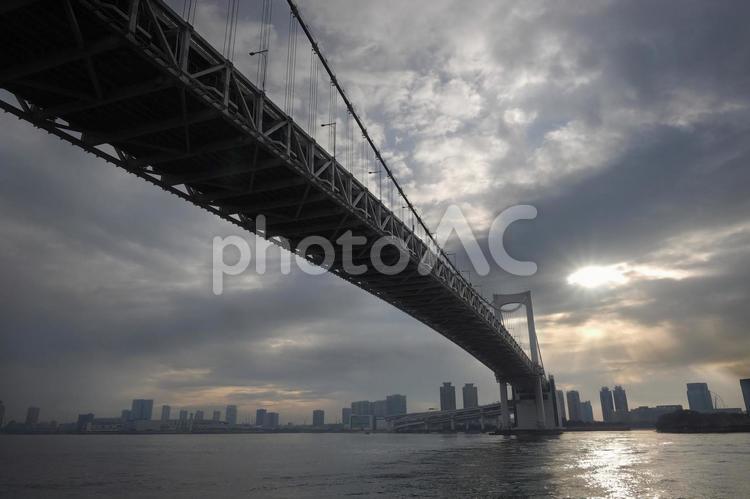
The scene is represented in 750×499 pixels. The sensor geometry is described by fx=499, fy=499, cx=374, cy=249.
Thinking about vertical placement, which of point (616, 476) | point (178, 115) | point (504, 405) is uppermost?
point (178, 115)

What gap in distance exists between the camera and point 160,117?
18.0 m

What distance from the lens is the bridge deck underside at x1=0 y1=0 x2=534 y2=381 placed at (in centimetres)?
1388

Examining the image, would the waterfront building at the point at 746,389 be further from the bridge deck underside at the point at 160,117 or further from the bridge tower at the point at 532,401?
the bridge deck underside at the point at 160,117

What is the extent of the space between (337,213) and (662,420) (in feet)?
503

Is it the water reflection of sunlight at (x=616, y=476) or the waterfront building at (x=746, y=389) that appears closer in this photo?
the water reflection of sunlight at (x=616, y=476)

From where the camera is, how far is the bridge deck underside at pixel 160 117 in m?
13.9

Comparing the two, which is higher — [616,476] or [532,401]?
[532,401]

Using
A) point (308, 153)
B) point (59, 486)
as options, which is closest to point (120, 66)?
point (308, 153)

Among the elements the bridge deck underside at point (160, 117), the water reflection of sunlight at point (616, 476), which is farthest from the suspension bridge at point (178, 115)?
the water reflection of sunlight at point (616, 476)

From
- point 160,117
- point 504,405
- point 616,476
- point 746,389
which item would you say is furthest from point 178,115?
point 746,389

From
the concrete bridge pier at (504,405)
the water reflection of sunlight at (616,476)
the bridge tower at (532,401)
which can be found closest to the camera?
the water reflection of sunlight at (616,476)

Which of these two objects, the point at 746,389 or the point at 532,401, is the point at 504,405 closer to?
the point at 532,401

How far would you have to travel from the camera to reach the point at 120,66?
1527 cm

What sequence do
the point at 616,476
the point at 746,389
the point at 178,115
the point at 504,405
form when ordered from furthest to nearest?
the point at 746,389, the point at 504,405, the point at 616,476, the point at 178,115
